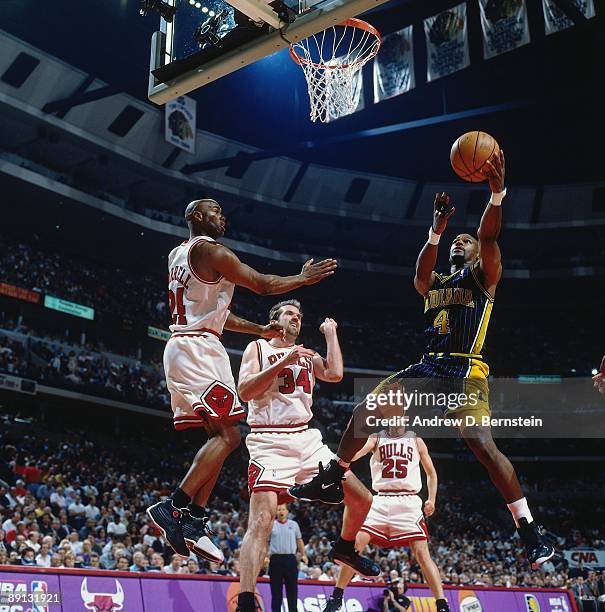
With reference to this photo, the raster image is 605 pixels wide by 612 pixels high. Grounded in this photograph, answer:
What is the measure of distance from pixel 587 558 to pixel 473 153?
2298 cm

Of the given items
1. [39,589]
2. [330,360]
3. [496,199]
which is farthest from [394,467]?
[496,199]

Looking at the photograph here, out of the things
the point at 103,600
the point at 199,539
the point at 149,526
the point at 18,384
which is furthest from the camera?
the point at 18,384

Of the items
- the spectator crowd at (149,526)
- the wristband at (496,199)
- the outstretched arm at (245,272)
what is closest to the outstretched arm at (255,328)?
the outstretched arm at (245,272)

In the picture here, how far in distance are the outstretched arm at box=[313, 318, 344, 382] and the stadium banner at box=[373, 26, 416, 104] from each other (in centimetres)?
1480

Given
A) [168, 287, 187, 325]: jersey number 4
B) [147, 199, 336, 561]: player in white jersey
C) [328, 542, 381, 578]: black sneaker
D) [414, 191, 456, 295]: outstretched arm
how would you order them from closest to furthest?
[147, 199, 336, 561]: player in white jersey, [168, 287, 187, 325]: jersey number 4, [414, 191, 456, 295]: outstretched arm, [328, 542, 381, 578]: black sneaker

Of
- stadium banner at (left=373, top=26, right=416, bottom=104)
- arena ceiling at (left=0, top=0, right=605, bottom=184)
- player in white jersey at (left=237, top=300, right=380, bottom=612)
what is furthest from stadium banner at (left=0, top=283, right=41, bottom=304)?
player in white jersey at (left=237, top=300, right=380, bottom=612)

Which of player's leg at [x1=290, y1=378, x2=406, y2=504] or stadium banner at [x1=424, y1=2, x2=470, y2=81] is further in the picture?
stadium banner at [x1=424, y1=2, x2=470, y2=81]

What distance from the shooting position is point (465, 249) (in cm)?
651

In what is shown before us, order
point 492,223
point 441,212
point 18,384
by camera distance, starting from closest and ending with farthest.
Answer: point 492,223
point 441,212
point 18,384

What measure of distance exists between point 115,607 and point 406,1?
17731 millimetres

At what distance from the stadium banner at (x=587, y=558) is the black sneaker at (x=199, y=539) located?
22.7 m

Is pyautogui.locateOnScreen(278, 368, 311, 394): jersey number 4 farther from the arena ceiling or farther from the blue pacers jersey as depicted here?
the arena ceiling

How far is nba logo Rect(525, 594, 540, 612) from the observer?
11.3 metres

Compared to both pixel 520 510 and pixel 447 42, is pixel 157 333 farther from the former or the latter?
pixel 520 510
